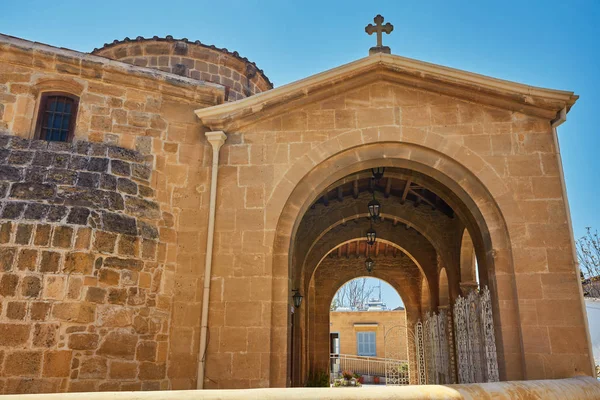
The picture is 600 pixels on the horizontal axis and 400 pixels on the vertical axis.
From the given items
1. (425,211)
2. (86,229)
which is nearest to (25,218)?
(86,229)

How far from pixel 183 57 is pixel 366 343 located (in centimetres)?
2106

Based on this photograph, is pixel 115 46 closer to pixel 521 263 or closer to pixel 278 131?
pixel 278 131

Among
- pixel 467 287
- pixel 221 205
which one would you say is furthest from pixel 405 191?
pixel 221 205

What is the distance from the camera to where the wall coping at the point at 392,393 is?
3219 millimetres

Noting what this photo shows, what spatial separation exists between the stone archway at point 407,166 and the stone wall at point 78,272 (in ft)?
5.53

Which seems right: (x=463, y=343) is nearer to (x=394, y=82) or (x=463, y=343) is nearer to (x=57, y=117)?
(x=394, y=82)

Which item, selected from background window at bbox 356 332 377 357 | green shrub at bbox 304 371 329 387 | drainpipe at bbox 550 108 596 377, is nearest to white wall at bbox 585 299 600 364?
green shrub at bbox 304 371 329 387

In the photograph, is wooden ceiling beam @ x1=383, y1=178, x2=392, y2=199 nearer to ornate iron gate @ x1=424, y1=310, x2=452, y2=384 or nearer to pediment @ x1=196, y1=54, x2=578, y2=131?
ornate iron gate @ x1=424, y1=310, x2=452, y2=384

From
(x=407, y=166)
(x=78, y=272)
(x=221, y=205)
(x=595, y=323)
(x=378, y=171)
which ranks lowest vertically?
(x=595, y=323)

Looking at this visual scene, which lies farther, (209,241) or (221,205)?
(221,205)

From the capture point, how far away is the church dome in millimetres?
10445

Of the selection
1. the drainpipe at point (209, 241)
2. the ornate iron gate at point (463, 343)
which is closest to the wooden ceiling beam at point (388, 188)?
the ornate iron gate at point (463, 343)

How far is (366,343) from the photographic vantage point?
27266 millimetres

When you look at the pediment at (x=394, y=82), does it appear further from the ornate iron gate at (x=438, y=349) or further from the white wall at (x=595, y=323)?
the white wall at (x=595, y=323)
